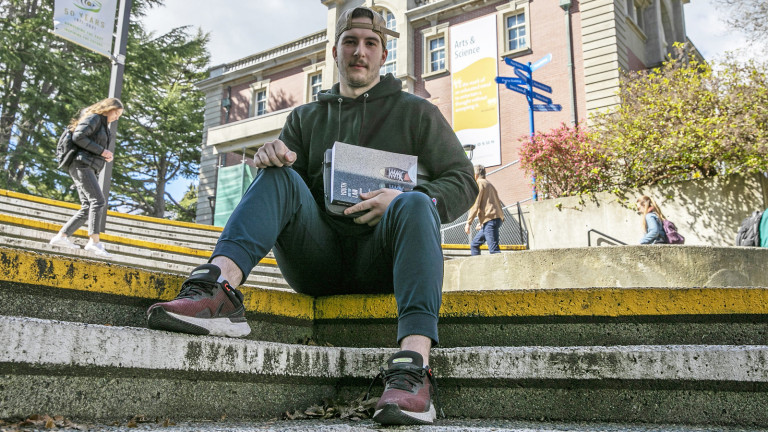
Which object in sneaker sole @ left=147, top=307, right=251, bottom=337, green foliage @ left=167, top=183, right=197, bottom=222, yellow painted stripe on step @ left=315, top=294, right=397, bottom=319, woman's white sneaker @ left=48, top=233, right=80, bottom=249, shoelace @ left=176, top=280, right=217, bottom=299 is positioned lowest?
sneaker sole @ left=147, top=307, right=251, bottom=337

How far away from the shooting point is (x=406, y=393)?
172 cm

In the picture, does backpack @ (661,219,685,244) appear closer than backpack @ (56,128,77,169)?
No

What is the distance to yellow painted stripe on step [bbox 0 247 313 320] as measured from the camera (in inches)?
65.3

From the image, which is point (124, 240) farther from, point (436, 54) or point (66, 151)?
point (436, 54)

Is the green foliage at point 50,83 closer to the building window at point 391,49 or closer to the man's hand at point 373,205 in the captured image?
the building window at point 391,49

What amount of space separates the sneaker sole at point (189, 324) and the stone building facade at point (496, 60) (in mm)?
15793

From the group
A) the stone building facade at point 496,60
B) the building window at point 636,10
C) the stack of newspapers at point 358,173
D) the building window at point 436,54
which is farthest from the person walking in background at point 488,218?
the building window at point 636,10

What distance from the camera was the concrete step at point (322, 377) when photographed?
1509 mm

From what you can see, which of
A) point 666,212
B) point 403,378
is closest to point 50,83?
point 666,212

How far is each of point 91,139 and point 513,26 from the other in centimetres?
1574

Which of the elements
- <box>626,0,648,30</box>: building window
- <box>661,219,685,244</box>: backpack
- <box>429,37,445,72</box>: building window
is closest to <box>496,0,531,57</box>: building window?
<box>429,37,445,72</box>: building window

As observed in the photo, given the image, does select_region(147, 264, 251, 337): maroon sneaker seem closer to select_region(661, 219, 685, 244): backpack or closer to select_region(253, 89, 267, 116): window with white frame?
select_region(661, 219, 685, 244): backpack

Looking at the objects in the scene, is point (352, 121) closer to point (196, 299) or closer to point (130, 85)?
point (196, 299)

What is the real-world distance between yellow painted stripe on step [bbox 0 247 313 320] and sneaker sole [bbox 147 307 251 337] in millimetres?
238
